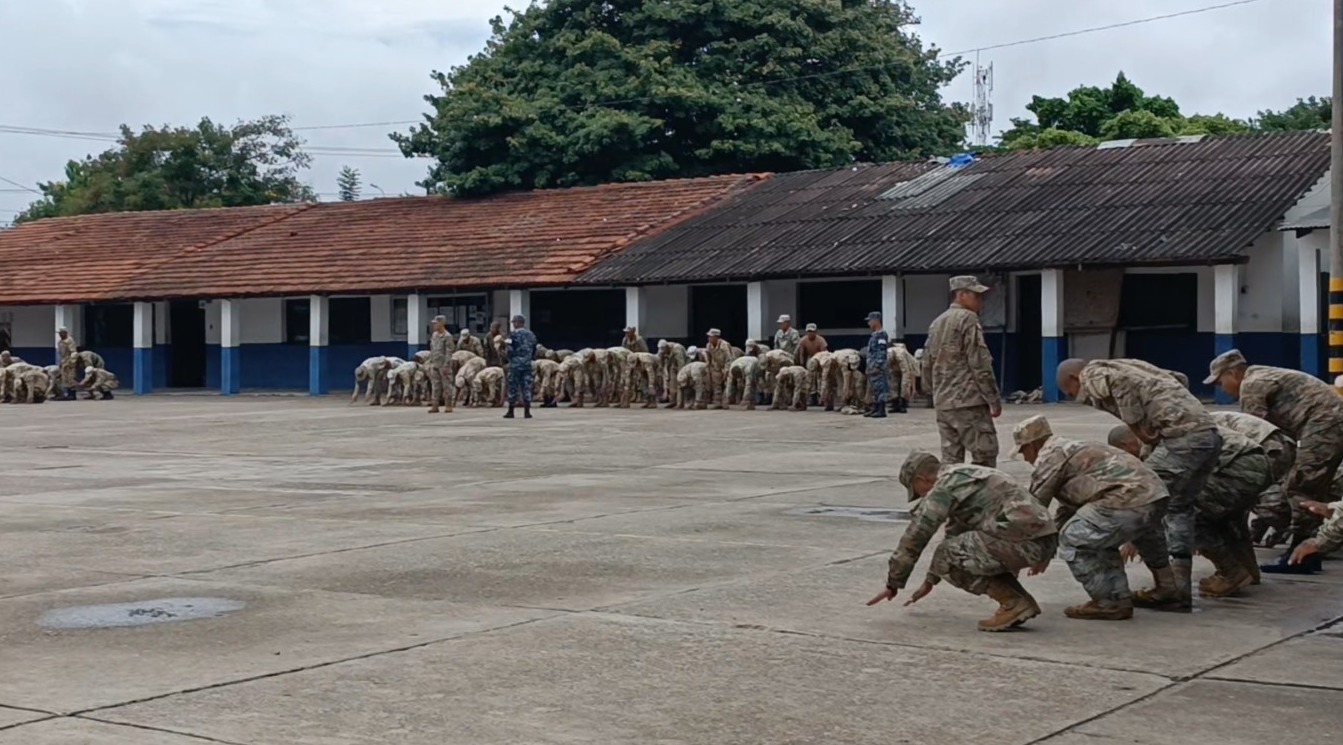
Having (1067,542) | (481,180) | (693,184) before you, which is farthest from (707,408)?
(1067,542)

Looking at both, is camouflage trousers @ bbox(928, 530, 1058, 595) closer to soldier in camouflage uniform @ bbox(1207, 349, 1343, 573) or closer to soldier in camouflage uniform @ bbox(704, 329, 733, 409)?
soldier in camouflage uniform @ bbox(1207, 349, 1343, 573)

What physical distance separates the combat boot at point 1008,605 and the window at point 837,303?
2437 cm

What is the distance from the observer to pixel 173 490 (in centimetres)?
1538

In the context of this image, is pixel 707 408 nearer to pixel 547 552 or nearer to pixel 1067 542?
pixel 547 552

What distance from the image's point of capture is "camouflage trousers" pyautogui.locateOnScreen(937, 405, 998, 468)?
11883 mm

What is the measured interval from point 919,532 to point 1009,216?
23444 mm

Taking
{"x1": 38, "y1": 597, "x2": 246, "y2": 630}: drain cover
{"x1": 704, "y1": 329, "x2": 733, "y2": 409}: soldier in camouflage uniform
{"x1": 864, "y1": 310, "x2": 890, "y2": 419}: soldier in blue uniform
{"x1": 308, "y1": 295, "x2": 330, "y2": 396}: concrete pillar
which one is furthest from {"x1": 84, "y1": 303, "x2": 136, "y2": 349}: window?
{"x1": 38, "y1": 597, "x2": 246, "y2": 630}: drain cover

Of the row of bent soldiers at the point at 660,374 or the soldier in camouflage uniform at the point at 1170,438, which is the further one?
the row of bent soldiers at the point at 660,374

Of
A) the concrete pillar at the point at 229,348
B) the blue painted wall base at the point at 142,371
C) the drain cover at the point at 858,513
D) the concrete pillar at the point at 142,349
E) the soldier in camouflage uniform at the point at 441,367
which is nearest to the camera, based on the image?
the drain cover at the point at 858,513

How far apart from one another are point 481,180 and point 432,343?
11472 mm

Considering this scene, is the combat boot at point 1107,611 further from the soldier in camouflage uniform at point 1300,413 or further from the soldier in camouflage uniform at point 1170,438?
the soldier in camouflage uniform at point 1300,413

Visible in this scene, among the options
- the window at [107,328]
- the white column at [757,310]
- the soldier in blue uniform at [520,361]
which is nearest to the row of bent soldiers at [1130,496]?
the soldier in blue uniform at [520,361]

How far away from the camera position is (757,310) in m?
31.8

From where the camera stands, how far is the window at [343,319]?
127 ft
